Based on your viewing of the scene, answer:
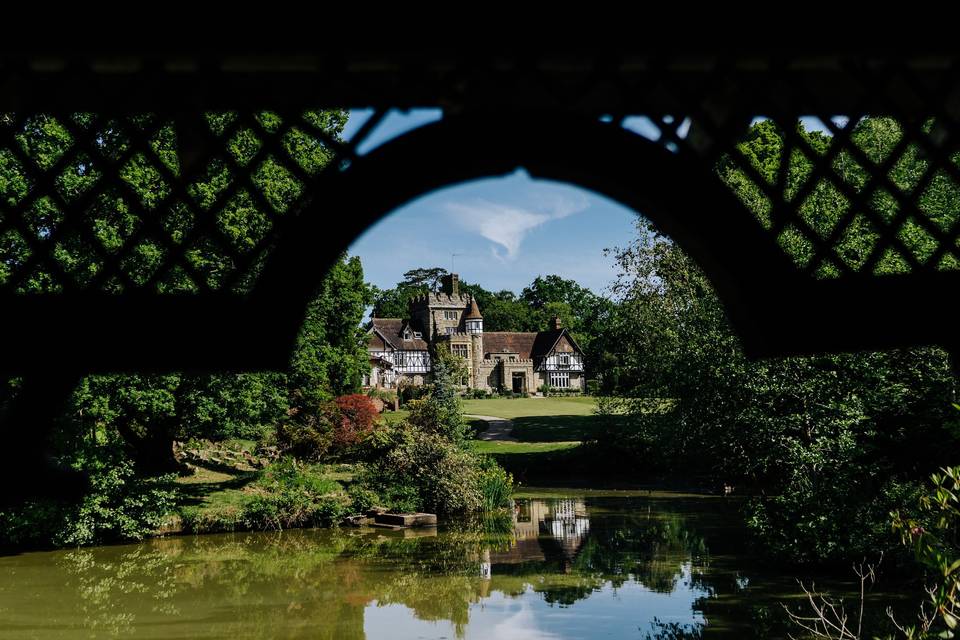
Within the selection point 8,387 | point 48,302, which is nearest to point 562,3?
point 48,302

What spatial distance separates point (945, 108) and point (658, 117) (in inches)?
49.5

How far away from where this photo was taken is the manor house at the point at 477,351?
6681 cm

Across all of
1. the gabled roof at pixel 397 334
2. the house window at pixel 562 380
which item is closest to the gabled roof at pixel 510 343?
the house window at pixel 562 380

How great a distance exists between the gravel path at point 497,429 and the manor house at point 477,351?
2085cm

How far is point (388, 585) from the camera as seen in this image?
47.9 feet

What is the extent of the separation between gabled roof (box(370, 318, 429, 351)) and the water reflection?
1867 inches

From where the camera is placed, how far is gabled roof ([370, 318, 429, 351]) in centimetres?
6744

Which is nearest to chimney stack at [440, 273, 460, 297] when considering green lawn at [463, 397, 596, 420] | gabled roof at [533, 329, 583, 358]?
gabled roof at [533, 329, 583, 358]

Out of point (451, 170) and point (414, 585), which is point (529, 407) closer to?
point (414, 585)

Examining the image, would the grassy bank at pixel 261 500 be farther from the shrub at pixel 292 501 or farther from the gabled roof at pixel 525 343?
the gabled roof at pixel 525 343

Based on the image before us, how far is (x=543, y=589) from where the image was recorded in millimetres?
14188

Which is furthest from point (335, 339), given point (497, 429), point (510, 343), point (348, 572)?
point (510, 343)

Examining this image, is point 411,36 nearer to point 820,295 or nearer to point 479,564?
point 820,295

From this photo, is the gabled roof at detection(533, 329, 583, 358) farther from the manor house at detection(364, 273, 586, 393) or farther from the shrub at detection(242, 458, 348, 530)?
the shrub at detection(242, 458, 348, 530)
